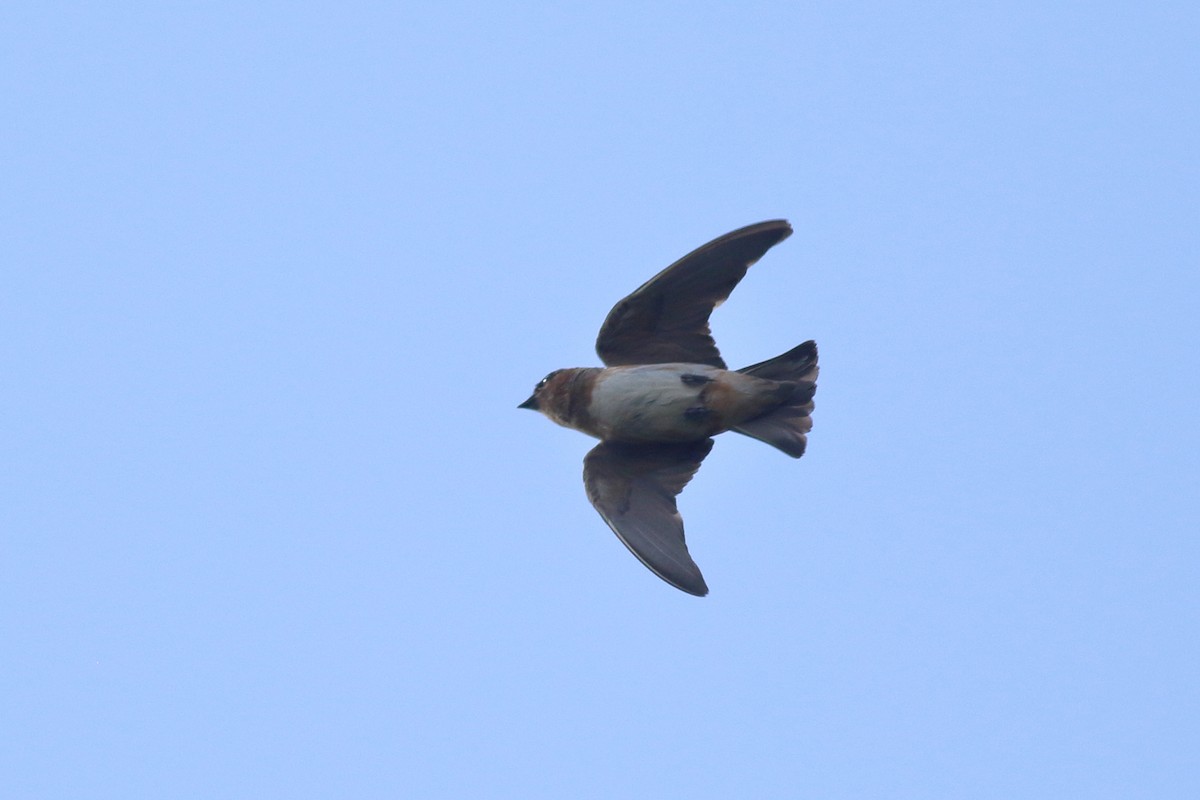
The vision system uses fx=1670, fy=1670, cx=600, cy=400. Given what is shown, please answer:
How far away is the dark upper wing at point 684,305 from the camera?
12.9 meters

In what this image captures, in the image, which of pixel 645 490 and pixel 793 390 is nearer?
pixel 793 390

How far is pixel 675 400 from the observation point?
13.1m

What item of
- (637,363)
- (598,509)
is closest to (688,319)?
(637,363)

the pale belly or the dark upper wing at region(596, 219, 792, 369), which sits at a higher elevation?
the dark upper wing at region(596, 219, 792, 369)

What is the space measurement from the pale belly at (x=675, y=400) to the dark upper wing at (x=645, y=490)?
23 cm

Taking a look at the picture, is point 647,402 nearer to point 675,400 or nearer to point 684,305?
point 675,400

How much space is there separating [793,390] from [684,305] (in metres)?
1.10

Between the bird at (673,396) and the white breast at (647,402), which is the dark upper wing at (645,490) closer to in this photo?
the bird at (673,396)

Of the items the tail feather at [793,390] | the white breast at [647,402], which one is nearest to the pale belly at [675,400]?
the white breast at [647,402]

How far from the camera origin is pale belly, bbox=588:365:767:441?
13.1 meters

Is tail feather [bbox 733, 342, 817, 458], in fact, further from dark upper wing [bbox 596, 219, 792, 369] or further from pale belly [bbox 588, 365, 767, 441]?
dark upper wing [bbox 596, 219, 792, 369]

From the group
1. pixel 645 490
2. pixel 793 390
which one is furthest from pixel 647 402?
pixel 793 390

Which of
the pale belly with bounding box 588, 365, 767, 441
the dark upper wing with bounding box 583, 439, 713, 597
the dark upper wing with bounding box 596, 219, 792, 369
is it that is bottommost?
the dark upper wing with bounding box 583, 439, 713, 597

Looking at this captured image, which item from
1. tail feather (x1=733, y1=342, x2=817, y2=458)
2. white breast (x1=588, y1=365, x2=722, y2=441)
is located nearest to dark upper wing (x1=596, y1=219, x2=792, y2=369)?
white breast (x1=588, y1=365, x2=722, y2=441)
